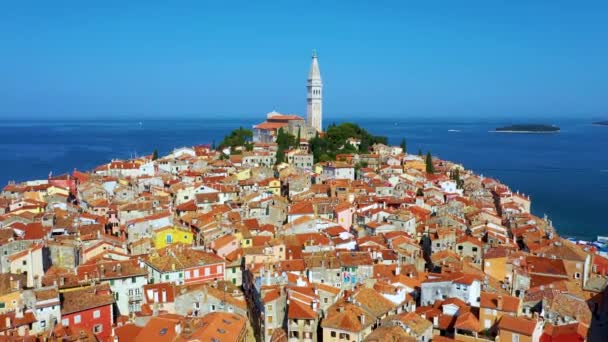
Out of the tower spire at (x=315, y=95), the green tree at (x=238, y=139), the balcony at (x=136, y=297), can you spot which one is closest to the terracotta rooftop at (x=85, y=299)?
the balcony at (x=136, y=297)

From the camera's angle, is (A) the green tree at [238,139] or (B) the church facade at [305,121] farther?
(B) the church facade at [305,121]

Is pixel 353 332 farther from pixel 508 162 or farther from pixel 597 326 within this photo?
pixel 508 162

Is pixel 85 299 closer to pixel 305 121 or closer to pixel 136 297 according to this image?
pixel 136 297

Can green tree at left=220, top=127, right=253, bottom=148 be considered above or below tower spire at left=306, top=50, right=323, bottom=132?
below

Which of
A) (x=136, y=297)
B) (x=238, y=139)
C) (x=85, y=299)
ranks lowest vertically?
(x=136, y=297)

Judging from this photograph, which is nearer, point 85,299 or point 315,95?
point 85,299

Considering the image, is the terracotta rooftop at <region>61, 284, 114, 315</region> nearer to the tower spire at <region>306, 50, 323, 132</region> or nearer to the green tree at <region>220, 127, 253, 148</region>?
the green tree at <region>220, 127, 253, 148</region>

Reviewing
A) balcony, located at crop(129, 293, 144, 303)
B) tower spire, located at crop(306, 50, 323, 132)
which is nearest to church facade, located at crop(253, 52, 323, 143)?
tower spire, located at crop(306, 50, 323, 132)

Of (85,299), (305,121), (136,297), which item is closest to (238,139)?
(305,121)

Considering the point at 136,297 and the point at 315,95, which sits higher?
the point at 315,95

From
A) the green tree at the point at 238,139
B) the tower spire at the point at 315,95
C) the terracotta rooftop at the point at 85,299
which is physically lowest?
the terracotta rooftop at the point at 85,299

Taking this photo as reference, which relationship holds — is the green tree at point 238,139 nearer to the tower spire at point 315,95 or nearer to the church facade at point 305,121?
the church facade at point 305,121

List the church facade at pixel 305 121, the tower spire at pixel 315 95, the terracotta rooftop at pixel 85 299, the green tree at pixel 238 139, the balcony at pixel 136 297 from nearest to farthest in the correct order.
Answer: the terracotta rooftop at pixel 85 299 → the balcony at pixel 136 297 → the green tree at pixel 238 139 → the church facade at pixel 305 121 → the tower spire at pixel 315 95
